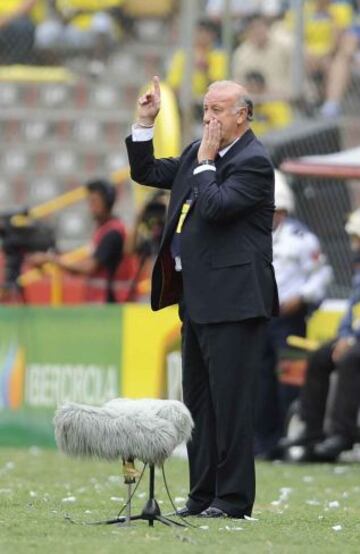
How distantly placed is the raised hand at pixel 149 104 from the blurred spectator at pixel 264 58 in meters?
9.47

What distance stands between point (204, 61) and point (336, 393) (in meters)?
5.97

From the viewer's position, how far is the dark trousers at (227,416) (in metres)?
7.93

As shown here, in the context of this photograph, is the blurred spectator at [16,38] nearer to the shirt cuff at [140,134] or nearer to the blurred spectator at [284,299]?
the blurred spectator at [284,299]

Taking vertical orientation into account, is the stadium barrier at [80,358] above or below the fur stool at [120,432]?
above

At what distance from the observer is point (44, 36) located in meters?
19.0

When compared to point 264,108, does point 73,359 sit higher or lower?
lower

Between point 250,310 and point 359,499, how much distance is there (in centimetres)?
243

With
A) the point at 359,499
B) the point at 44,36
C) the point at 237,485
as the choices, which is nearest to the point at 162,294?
the point at 237,485

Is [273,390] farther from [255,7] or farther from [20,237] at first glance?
[255,7]

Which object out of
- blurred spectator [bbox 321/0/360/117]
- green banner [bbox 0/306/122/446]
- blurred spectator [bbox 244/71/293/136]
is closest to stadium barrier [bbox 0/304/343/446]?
green banner [bbox 0/306/122/446]

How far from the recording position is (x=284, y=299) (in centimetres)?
1363

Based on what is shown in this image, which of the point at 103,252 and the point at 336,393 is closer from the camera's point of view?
the point at 336,393

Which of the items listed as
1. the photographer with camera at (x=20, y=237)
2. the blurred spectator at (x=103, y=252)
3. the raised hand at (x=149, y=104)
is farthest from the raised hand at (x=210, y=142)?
the photographer with camera at (x=20, y=237)

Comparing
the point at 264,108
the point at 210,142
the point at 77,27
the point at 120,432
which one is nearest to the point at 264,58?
the point at 264,108
